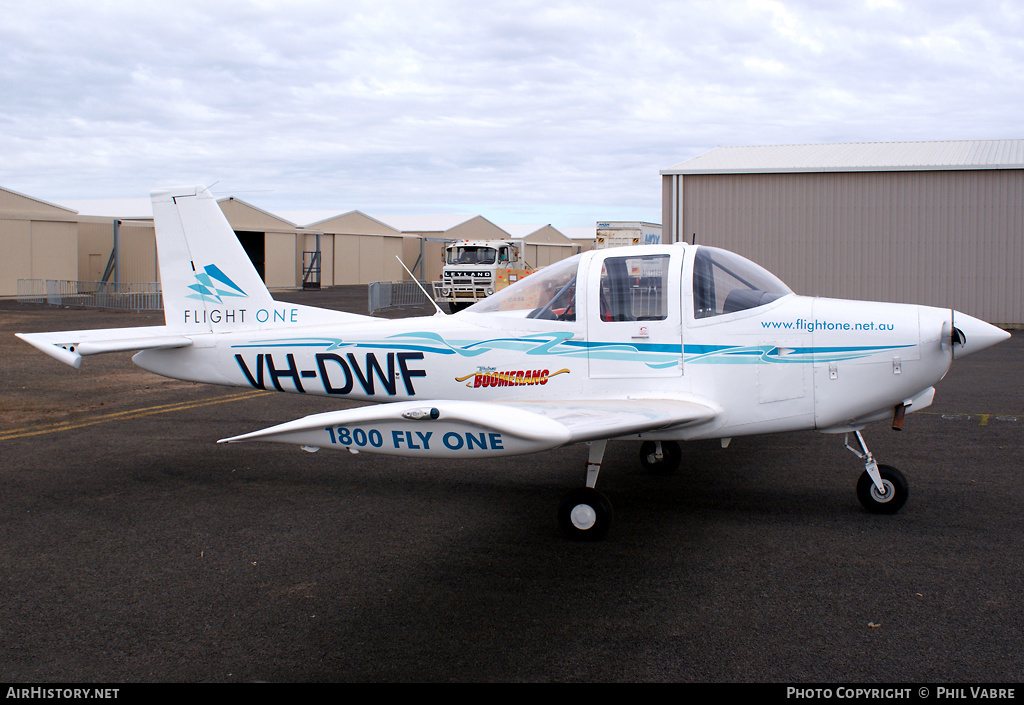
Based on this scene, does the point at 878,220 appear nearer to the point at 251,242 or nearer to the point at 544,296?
the point at 544,296

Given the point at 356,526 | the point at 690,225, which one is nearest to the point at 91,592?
the point at 356,526

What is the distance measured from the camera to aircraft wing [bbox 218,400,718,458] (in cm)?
459

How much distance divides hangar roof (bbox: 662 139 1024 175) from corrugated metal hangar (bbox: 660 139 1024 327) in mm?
49

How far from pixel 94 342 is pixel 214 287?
1.07 metres

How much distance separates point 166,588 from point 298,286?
4285cm

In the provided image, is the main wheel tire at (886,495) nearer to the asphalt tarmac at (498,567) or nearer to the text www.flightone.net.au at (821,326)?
the asphalt tarmac at (498,567)

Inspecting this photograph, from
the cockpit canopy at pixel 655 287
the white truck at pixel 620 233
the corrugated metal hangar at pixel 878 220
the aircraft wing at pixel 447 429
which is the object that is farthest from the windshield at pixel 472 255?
the aircraft wing at pixel 447 429

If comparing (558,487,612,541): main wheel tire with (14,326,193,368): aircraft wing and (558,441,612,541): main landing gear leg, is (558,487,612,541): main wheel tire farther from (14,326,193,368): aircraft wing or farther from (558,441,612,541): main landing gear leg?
(14,326,193,368): aircraft wing

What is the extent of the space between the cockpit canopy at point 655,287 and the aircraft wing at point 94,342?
123 inches

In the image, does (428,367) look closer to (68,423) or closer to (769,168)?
(68,423)

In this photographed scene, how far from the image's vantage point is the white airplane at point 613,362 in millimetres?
4934

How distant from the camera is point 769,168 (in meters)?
23.5

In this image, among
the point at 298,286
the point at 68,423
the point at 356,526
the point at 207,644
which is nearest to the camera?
the point at 207,644
